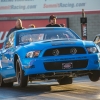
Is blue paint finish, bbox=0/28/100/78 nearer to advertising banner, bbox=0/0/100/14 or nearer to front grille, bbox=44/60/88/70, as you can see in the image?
front grille, bbox=44/60/88/70

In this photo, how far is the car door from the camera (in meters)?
13.1

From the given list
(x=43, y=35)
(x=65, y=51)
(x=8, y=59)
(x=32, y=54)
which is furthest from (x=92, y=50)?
(x=8, y=59)

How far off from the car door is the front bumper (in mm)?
1004

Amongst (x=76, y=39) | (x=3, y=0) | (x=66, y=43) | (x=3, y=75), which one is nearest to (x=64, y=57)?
(x=66, y=43)

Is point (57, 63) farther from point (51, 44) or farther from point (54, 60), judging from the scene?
point (51, 44)

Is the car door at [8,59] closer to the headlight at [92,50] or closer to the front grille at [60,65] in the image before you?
the front grille at [60,65]

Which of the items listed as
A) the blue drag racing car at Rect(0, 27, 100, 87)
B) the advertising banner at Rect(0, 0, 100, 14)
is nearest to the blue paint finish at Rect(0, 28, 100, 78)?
the blue drag racing car at Rect(0, 27, 100, 87)

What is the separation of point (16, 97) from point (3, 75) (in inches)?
121

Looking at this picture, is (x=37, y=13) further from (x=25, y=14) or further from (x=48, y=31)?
(x=48, y=31)

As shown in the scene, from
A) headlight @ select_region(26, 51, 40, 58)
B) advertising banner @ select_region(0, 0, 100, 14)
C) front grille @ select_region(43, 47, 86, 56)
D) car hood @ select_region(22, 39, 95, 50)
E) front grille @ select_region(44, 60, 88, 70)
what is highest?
advertising banner @ select_region(0, 0, 100, 14)

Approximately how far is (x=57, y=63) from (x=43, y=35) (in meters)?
1.77

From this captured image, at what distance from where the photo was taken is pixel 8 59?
13.3 meters

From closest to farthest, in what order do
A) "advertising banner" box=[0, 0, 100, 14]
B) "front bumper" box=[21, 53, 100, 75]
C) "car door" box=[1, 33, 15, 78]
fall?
"front bumper" box=[21, 53, 100, 75] → "car door" box=[1, 33, 15, 78] → "advertising banner" box=[0, 0, 100, 14]

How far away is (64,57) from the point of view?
12.0 meters
